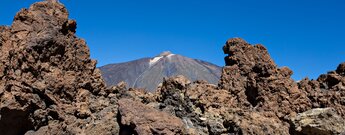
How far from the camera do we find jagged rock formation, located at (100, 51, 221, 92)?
6275 inches

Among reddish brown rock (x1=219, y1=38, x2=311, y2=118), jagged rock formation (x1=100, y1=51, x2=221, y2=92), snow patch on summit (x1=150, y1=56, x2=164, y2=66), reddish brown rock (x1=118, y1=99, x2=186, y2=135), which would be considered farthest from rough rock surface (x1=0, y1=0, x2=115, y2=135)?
snow patch on summit (x1=150, y1=56, x2=164, y2=66)

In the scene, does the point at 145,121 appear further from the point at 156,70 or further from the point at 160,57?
the point at 160,57

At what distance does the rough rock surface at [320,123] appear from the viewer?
292 inches

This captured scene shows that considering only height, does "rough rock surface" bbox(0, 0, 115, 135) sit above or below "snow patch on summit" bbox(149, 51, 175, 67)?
below

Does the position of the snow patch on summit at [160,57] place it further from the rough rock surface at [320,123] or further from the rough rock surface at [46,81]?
the rough rock surface at [320,123]

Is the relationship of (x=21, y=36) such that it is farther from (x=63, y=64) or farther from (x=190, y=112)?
(x=190, y=112)

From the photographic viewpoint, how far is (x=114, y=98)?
8.52 meters

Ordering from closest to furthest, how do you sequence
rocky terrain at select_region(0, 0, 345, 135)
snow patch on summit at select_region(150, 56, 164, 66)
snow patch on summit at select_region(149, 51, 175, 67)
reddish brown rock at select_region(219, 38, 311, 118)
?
rocky terrain at select_region(0, 0, 345, 135) < reddish brown rock at select_region(219, 38, 311, 118) < snow patch on summit at select_region(149, 51, 175, 67) < snow patch on summit at select_region(150, 56, 164, 66)

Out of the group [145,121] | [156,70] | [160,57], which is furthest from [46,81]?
[160,57]

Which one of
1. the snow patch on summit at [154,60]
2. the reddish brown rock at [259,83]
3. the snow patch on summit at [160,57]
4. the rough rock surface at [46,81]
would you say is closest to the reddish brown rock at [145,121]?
the rough rock surface at [46,81]

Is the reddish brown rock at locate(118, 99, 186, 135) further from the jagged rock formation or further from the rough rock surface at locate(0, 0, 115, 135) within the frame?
the jagged rock formation

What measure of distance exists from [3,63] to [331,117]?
618cm

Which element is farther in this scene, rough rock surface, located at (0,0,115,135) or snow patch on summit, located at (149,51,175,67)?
snow patch on summit, located at (149,51,175,67)

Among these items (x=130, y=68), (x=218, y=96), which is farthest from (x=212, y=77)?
(x=218, y=96)
